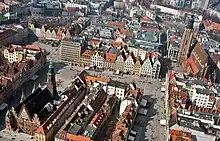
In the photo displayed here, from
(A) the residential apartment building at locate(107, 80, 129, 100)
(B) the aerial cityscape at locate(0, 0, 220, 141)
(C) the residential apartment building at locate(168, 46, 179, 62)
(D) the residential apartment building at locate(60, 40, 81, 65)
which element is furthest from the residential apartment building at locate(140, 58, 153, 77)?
(D) the residential apartment building at locate(60, 40, 81, 65)

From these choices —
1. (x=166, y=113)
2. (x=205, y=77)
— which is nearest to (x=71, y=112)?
(x=166, y=113)

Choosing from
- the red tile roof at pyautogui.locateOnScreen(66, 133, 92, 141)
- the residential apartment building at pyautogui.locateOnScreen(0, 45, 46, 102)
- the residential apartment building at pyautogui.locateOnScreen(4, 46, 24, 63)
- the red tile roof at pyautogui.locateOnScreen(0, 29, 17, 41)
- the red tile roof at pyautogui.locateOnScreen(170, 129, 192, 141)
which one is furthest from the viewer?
the red tile roof at pyautogui.locateOnScreen(0, 29, 17, 41)

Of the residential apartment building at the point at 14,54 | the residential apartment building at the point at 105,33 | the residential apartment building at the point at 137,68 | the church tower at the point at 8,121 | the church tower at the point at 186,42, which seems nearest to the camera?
the church tower at the point at 8,121

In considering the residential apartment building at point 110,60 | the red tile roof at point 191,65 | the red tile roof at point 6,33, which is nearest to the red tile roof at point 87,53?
the residential apartment building at point 110,60

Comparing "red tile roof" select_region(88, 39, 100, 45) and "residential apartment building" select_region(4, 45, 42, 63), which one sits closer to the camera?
"residential apartment building" select_region(4, 45, 42, 63)

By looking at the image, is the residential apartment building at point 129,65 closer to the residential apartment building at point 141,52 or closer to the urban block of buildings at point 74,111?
the residential apartment building at point 141,52

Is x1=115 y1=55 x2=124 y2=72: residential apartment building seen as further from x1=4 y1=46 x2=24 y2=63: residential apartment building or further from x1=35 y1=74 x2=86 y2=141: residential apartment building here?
x1=4 y1=46 x2=24 y2=63: residential apartment building
